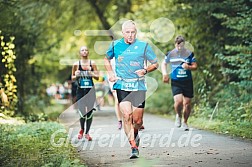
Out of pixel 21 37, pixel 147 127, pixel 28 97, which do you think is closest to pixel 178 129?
pixel 147 127

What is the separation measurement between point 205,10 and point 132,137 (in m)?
8.98

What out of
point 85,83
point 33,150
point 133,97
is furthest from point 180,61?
point 33,150

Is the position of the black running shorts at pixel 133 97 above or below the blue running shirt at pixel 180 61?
below

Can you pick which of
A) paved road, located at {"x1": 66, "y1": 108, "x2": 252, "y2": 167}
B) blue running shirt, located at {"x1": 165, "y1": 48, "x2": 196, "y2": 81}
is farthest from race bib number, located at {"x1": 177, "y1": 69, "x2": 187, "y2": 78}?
paved road, located at {"x1": 66, "y1": 108, "x2": 252, "y2": 167}

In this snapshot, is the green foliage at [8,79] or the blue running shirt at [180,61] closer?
the blue running shirt at [180,61]

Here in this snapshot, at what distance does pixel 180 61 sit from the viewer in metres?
13.4

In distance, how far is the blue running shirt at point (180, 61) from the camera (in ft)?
43.9

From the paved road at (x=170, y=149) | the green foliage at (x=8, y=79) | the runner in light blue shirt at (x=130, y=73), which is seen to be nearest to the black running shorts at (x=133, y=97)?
the runner in light blue shirt at (x=130, y=73)

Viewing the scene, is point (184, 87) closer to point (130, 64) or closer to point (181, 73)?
point (181, 73)

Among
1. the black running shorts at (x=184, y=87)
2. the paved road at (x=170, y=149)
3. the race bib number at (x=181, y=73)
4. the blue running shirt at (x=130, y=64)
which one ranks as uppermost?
the blue running shirt at (x=130, y=64)

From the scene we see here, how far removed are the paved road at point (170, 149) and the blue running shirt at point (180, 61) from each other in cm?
133

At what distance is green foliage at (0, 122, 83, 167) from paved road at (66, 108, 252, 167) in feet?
1.40

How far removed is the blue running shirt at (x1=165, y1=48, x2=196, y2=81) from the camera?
13383mm

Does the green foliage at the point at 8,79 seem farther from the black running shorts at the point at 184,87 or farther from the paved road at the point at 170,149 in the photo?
the black running shorts at the point at 184,87
